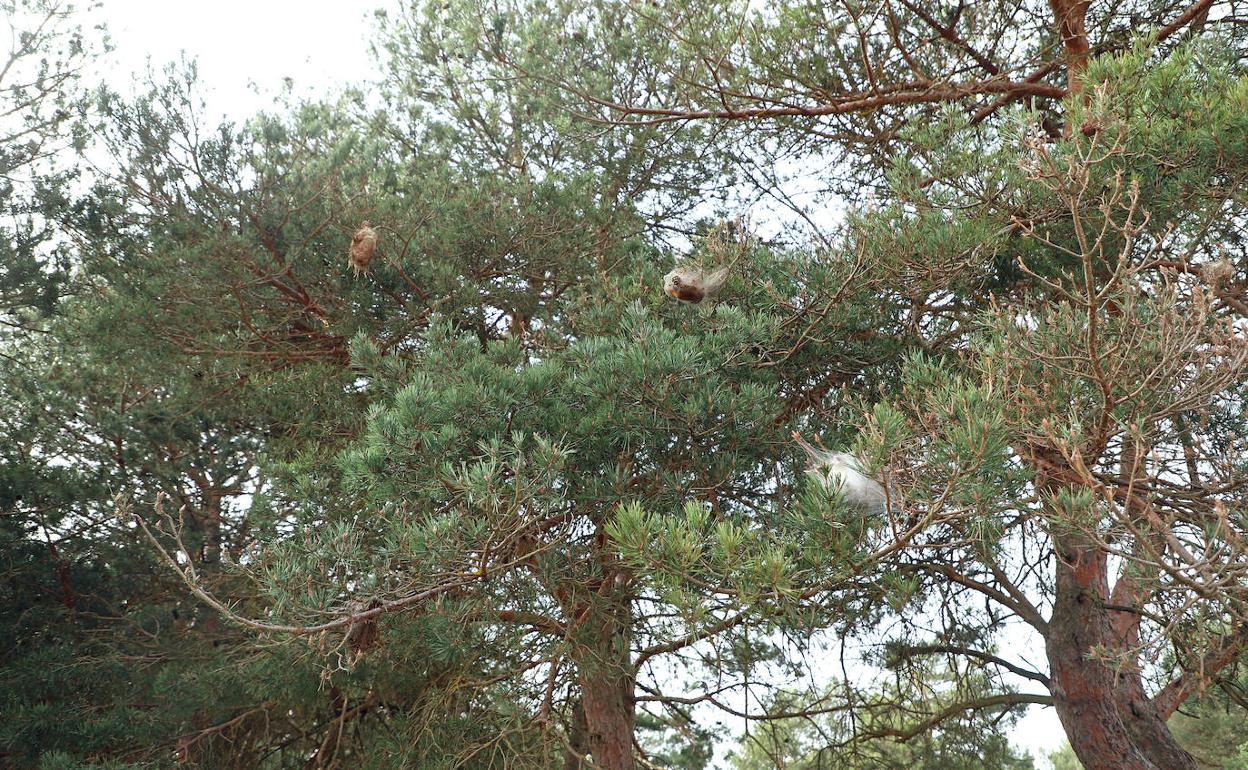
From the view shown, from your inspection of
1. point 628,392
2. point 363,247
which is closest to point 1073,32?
point 628,392

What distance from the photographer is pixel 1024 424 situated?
127 inches

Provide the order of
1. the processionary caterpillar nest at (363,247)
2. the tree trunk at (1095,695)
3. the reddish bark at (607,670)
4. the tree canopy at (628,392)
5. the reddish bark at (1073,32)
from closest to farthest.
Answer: the tree canopy at (628,392)
the reddish bark at (607,670)
the processionary caterpillar nest at (363,247)
the reddish bark at (1073,32)
the tree trunk at (1095,695)

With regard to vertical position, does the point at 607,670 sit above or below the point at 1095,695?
below

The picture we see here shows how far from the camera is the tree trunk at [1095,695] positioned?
5.77 metres

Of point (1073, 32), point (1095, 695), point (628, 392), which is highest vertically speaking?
point (1073, 32)

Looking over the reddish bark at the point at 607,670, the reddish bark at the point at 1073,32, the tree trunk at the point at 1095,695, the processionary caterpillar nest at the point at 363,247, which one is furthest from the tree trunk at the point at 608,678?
the reddish bark at the point at 1073,32

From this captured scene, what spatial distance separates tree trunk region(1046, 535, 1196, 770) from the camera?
577 centimetres

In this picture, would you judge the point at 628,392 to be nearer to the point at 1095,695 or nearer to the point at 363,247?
the point at 363,247

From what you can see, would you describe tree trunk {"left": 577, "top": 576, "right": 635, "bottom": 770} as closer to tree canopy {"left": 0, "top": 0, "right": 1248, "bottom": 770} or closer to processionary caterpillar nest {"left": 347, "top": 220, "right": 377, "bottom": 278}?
tree canopy {"left": 0, "top": 0, "right": 1248, "bottom": 770}

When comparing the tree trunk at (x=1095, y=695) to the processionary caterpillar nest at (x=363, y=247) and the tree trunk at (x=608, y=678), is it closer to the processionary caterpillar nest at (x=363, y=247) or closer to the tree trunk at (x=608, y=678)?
the tree trunk at (x=608, y=678)

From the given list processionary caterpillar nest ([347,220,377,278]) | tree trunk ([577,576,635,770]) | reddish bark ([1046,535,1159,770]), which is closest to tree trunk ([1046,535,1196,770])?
reddish bark ([1046,535,1159,770])

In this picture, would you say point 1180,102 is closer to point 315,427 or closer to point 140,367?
point 315,427

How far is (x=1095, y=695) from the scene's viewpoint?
5895 mm

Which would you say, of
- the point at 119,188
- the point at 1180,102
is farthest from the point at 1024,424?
the point at 119,188
